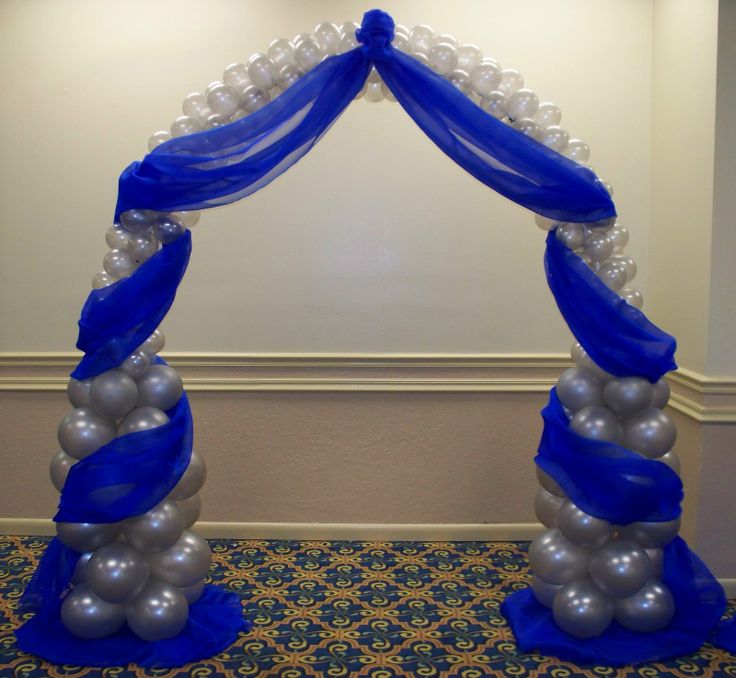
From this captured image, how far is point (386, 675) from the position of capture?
2.51 m

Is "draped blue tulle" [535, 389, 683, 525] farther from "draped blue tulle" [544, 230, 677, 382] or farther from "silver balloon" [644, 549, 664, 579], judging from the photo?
"draped blue tulle" [544, 230, 677, 382]

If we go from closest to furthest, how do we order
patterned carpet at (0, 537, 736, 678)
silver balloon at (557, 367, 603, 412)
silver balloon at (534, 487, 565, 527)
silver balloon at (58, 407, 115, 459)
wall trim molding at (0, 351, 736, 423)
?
patterned carpet at (0, 537, 736, 678) → silver balloon at (58, 407, 115, 459) → silver balloon at (557, 367, 603, 412) → silver balloon at (534, 487, 565, 527) → wall trim molding at (0, 351, 736, 423)

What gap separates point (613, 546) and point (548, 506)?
31cm

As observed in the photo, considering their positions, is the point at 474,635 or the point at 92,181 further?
the point at 92,181

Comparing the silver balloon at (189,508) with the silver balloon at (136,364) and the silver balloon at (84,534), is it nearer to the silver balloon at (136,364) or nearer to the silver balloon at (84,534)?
the silver balloon at (84,534)

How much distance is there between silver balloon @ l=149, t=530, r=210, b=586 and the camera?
271cm

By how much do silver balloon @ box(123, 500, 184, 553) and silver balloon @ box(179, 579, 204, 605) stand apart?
0.77 ft

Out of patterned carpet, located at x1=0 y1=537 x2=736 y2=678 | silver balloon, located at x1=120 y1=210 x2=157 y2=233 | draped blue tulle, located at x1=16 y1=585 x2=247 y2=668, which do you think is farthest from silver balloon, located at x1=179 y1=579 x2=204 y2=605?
silver balloon, located at x1=120 y1=210 x2=157 y2=233

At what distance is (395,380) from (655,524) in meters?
1.39

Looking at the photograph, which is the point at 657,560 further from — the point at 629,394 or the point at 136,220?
the point at 136,220

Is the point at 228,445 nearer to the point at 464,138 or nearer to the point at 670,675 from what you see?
the point at 464,138

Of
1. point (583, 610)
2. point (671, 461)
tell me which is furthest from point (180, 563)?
point (671, 461)

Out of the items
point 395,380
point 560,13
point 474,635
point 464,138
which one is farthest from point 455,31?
point 474,635

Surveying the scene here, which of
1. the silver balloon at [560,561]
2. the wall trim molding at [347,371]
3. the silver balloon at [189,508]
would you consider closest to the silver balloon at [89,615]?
the silver balloon at [189,508]
